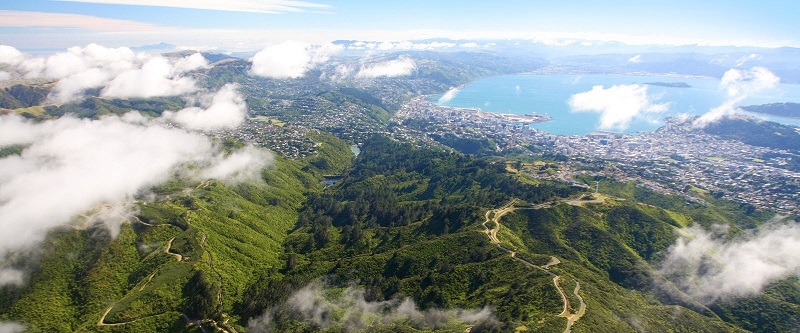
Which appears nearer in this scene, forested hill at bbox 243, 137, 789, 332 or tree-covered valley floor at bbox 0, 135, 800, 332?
forested hill at bbox 243, 137, 789, 332

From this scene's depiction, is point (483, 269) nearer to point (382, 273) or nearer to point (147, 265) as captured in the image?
point (382, 273)

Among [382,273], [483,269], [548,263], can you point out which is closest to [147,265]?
[382,273]

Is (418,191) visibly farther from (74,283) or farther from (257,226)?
(74,283)

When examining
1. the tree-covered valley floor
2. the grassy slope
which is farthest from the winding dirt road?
the grassy slope

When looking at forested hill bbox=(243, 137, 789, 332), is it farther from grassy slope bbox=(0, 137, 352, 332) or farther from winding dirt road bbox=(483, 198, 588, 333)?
grassy slope bbox=(0, 137, 352, 332)

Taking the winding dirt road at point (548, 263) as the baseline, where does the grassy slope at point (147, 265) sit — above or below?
below

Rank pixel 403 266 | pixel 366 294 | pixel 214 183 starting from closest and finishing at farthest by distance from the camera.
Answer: pixel 366 294 < pixel 403 266 < pixel 214 183

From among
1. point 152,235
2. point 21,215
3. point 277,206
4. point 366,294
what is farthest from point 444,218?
point 21,215

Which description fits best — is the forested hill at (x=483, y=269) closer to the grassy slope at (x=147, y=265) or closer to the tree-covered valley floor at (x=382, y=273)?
the tree-covered valley floor at (x=382, y=273)

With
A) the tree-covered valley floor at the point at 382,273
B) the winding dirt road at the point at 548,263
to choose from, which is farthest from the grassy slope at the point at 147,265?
the winding dirt road at the point at 548,263
